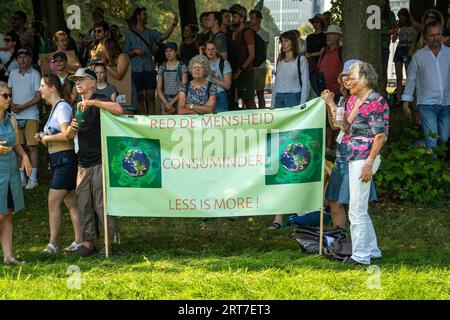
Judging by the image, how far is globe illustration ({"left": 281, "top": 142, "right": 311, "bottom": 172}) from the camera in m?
7.59

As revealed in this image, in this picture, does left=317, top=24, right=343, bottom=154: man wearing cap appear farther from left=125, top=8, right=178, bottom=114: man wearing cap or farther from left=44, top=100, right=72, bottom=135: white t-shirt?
left=44, top=100, right=72, bottom=135: white t-shirt

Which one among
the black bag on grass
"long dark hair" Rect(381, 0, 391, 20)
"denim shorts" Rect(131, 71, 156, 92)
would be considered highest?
"long dark hair" Rect(381, 0, 391, 20)

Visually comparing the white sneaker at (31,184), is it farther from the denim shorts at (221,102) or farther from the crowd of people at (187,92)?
the denim shorts at (221,102)

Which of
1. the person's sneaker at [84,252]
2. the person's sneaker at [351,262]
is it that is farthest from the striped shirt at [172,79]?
the person's sneaker at [351,262]

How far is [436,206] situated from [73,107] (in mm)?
4644

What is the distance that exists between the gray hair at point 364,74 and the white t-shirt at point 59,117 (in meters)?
2.73

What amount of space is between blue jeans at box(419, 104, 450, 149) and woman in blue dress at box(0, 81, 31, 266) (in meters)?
5.70

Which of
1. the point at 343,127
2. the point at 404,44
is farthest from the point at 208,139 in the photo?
the point at 404,44

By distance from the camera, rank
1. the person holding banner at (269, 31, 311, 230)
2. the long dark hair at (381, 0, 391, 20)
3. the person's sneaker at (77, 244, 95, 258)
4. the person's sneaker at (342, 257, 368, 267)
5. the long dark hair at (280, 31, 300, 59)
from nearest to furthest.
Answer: the person's sneaker at (342, 257, 368, 267) < the person's sneaker at (77, 244, 95, 258) < the long dark hair at (280, 31, 300, 59) < the person holding banner at (269, 31, 311, 230) < the long dark hair at (381, 0, 391, 20)

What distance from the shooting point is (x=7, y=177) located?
7461 mm

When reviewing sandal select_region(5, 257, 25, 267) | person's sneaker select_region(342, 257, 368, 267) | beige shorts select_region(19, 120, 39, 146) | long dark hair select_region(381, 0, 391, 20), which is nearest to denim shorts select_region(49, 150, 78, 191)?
sandal select_region(5, 257, 25, 267)

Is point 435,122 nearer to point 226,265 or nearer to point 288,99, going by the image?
point 288,99

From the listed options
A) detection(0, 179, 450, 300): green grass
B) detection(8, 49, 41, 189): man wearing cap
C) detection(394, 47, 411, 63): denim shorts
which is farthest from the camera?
detection(394, 47, 411, 63): denim shorts

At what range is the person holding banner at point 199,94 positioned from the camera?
9.27 meters
